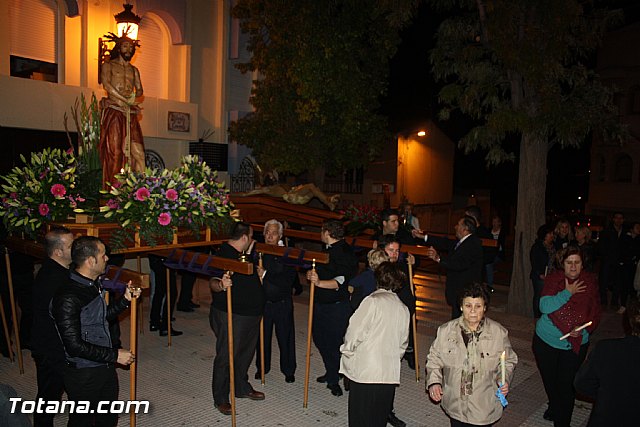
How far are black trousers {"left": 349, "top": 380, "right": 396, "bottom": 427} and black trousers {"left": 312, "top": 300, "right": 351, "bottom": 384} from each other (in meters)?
2.06

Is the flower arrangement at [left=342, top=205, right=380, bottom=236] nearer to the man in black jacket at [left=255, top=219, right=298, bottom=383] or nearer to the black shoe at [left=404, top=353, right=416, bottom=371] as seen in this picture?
the black shoe at [left=404, top=353, right=416, bottom=371]

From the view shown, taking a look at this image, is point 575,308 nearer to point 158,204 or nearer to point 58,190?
point 158,204

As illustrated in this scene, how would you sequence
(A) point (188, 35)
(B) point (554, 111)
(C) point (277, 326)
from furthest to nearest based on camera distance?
(A) point (188, 35)
(B) point (554, 111)
(C) point (277, 326)

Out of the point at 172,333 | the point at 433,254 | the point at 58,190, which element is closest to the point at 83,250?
the point at 58,190

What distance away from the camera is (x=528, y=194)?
463 inches

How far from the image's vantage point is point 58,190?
24.3ft

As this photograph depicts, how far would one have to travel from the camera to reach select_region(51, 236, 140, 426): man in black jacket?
14.7 ft

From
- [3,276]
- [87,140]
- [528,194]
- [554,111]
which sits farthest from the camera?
[528,194]

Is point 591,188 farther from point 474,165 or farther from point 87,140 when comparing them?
point 87,140

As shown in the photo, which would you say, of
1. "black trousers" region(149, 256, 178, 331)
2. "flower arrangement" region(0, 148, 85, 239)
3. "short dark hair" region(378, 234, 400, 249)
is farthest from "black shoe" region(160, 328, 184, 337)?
"short dark hair" region(378, 234, 400, 249)

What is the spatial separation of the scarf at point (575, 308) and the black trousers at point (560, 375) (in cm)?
13

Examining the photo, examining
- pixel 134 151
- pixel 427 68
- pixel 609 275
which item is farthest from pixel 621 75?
pixel 134 151

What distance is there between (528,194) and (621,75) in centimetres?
2256

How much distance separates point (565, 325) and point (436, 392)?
1910mm
